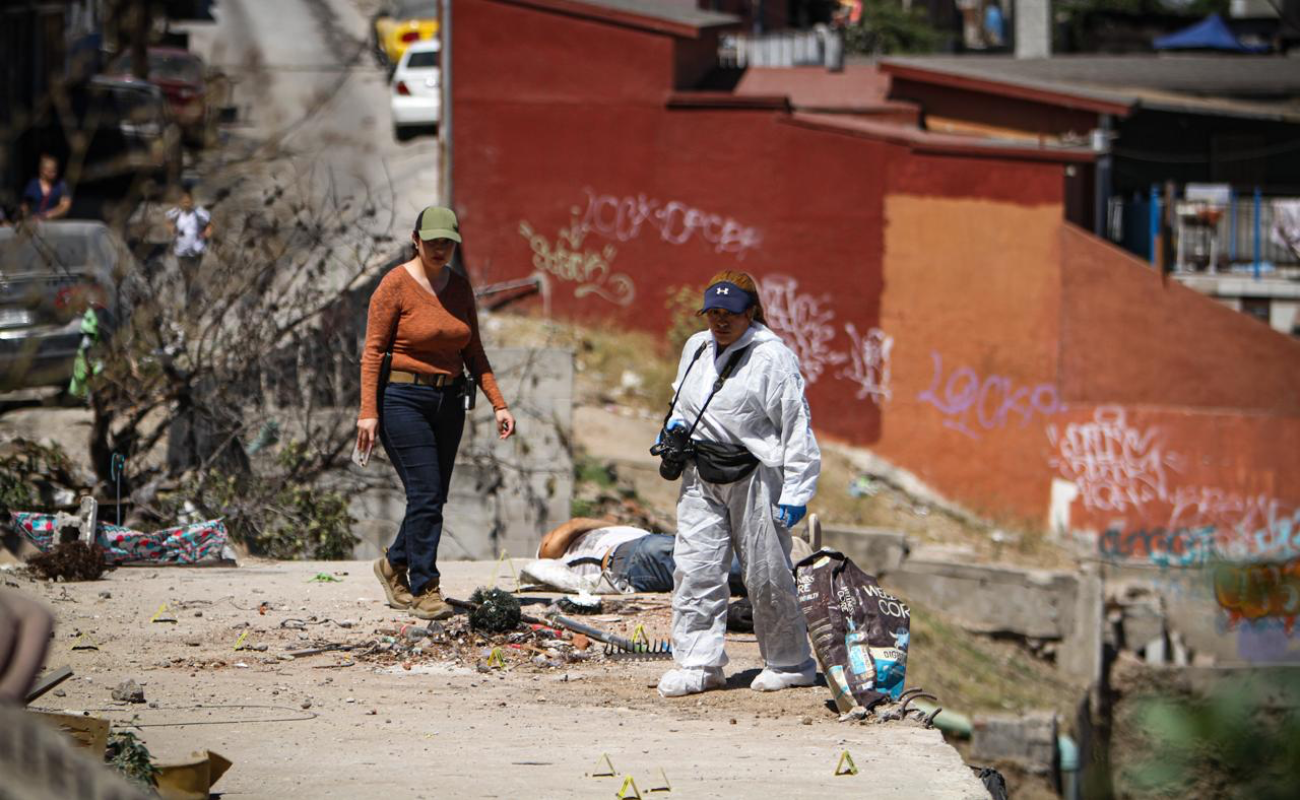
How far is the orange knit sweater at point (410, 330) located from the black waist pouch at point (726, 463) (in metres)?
1.52

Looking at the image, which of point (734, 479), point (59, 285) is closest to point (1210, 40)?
point (59, 285)

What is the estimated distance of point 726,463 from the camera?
21.6 ft

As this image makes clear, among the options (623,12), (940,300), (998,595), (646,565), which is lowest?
(998,595)

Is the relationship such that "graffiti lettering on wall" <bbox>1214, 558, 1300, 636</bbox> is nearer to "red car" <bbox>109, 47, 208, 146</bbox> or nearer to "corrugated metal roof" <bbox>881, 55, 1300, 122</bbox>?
"corrugated metal roof" <bbox>881, 55, 1300, 122</bbox>

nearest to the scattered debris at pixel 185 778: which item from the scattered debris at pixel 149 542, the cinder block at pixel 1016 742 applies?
the scattered debris at pixel 149 542

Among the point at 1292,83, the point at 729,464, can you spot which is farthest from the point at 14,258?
the point at 1292,83

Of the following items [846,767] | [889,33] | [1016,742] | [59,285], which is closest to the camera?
[846,767]

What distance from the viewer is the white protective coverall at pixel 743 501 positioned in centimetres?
656

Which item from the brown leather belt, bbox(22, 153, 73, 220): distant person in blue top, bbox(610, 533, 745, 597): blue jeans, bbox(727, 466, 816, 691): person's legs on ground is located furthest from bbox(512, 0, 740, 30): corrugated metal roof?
bbox(727, 466, 816, 691): person's legs on ground

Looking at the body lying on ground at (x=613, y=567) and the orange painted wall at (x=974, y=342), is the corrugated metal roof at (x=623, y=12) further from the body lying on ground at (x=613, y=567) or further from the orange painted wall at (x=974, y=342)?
the body lying on ground at (x=613, y=567)

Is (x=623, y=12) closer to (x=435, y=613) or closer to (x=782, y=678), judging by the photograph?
(x=435, y=613)

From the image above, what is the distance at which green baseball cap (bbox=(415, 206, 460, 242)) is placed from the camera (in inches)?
285

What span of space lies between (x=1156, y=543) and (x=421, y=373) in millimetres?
15764

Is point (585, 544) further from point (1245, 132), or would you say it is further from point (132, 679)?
point (1245, 132)
